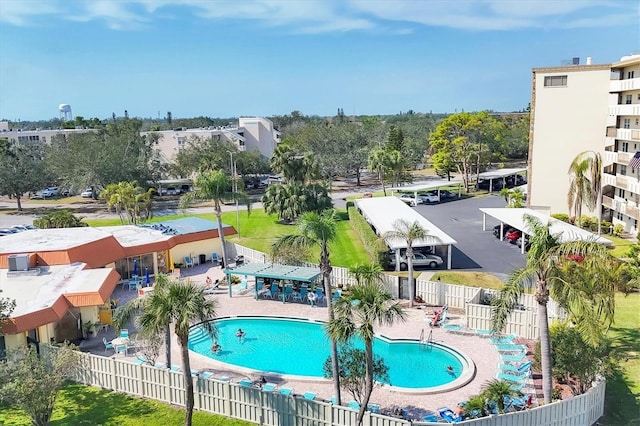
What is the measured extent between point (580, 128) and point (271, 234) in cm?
2822

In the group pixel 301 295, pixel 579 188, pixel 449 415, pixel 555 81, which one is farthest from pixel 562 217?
pixel 449 415

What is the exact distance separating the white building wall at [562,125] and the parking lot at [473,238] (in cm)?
561

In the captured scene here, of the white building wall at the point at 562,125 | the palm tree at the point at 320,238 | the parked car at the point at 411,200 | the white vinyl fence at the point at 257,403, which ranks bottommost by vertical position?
the white vinyl fence at the point at 257,403

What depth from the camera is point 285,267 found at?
102 ft

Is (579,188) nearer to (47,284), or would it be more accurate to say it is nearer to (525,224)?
(525,224)

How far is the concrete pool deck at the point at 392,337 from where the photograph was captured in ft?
61.1

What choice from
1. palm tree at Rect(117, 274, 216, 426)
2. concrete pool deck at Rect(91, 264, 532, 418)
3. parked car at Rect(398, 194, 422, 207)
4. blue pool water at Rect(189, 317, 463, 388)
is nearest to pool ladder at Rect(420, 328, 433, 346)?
blue pool water at Rect(189, 317, 463, 388)

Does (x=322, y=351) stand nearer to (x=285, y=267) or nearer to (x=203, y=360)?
(x=203, y=360)

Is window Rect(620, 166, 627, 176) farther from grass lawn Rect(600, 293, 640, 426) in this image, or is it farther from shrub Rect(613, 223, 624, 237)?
grass lawn Rect(600, 293, 640, 426)

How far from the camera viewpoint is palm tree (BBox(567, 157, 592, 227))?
40.9m

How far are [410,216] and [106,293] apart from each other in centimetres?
2413

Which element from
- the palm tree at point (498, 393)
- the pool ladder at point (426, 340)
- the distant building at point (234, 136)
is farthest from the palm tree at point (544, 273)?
the distant building at point (234, 136)

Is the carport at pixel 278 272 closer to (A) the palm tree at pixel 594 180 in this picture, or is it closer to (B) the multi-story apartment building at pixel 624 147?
(A) the palm tree at pixel 594 180

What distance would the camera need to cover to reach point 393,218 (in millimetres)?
40969
